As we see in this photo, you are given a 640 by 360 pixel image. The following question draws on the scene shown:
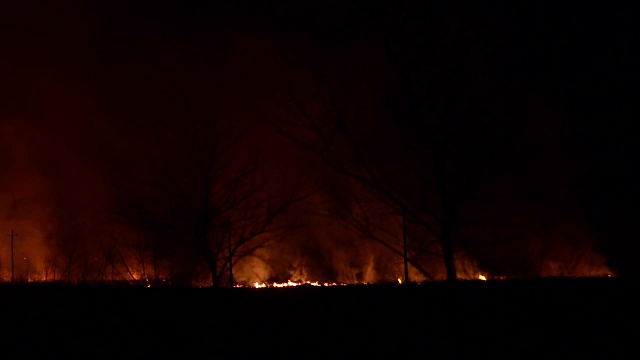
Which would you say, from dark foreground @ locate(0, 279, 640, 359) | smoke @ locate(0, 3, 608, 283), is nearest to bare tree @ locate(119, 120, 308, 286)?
smoke @ locate(0, 3, 608, 283)

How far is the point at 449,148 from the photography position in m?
13.1

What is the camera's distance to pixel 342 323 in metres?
7.62

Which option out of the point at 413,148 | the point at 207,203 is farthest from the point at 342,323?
the point at 207,203

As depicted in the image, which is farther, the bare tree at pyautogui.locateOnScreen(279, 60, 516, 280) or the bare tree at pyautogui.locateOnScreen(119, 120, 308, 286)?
the bare tree at pyautogui.locateOnScreen(119, 120, 308, 286)

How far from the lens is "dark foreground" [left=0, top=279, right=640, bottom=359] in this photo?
21.9 ft

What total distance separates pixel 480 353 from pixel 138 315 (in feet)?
13.5

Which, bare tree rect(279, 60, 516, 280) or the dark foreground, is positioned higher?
bare tree rect(279, 60, 516, 280)

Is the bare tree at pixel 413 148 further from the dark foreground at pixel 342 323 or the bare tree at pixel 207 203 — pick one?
the dark foreground at pixel 342 323

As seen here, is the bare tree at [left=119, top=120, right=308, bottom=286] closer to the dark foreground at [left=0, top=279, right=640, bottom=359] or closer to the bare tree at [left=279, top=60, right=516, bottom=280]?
the bare tree at [left=279, top=60, right=516, bottom=280]

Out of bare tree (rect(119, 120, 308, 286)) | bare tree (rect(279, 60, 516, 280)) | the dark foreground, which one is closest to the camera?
the dark foreground

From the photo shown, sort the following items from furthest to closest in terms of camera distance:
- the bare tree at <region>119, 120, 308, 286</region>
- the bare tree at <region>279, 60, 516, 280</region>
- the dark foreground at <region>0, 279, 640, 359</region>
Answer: the bare tree at <region>119, 120, 308, 286</region> < the bare tree at <region>279, 60, 516, 280</region> < the dark foreground at <region>0, 279, 640, 359</region>

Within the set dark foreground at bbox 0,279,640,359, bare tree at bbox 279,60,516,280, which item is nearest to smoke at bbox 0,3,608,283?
bare tree at bbox 279,60,516,280

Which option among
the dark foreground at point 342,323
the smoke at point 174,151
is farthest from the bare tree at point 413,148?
the dark foreground at point 342,323

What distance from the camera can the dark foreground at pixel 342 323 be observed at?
6.66 meters
